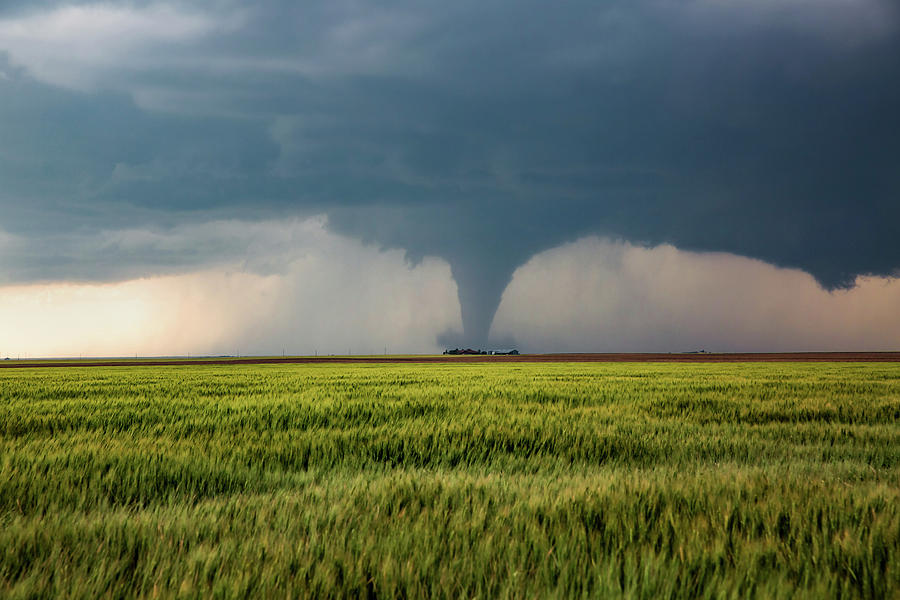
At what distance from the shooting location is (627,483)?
349 cm

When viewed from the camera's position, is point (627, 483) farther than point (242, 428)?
No

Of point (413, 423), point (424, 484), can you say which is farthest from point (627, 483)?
point (413, 423)

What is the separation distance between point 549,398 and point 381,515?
7753mm

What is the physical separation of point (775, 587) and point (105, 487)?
4.32 metres

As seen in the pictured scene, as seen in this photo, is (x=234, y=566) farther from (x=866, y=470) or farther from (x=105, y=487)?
(x=866, y=470)

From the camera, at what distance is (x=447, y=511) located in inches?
114

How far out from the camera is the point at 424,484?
3.53 metres

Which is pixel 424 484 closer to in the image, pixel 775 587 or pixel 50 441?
pixel 775 587

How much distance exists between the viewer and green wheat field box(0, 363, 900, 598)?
2.08m

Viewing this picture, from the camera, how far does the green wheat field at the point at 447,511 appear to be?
2.08m

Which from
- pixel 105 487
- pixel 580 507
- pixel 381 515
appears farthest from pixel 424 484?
pixel 105 487

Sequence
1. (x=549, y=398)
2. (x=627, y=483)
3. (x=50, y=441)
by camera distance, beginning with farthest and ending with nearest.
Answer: (x=549, y=398), (x=50, y=441), (x=627, y=483)

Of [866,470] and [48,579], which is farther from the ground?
[48,579]

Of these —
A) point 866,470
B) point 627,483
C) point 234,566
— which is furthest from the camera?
point 866,470
